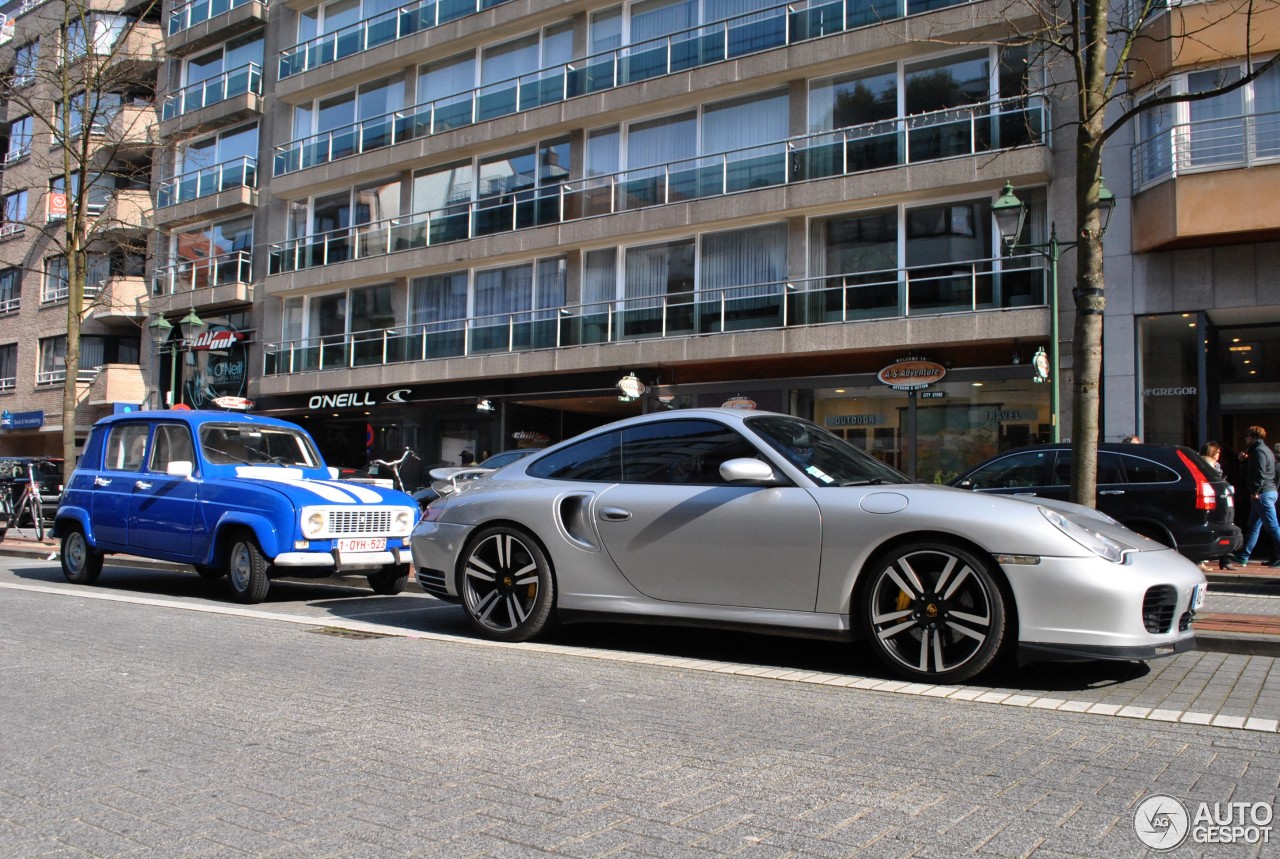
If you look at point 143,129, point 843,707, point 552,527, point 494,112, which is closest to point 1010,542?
point 843,707

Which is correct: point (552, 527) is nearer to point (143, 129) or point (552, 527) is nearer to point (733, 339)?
point (733, 339)

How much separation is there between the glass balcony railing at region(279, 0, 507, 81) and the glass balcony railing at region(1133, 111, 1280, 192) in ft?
54.9

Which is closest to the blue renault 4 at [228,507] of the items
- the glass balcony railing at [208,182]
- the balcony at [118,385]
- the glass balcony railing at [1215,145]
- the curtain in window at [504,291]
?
the glass balcony railing at [1215,145]

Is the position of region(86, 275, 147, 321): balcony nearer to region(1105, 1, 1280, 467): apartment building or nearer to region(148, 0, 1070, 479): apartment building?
region(148, 0, 1070, 479): apartment building

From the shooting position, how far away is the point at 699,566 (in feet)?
19.8

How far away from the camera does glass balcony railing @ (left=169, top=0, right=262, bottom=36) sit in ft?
111

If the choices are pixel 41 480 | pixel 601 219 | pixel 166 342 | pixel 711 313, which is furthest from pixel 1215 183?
pixel 166 342

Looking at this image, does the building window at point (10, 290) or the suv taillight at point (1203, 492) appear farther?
the building window at point (10, 290)

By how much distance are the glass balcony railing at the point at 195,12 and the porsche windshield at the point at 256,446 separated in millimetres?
26908

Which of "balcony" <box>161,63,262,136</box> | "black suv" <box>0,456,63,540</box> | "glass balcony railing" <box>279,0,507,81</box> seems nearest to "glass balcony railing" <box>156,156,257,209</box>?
"balcony" <box>161,63,262,136</box>

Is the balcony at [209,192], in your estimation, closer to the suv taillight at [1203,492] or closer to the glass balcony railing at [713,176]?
the glass balcony railing at [713,176]

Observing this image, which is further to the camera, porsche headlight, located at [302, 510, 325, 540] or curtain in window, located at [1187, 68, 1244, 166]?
curtain in window, located at [1187, 68, 1244, 166]

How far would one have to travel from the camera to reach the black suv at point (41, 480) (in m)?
22.5

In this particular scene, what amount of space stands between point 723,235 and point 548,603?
55.9 feet
